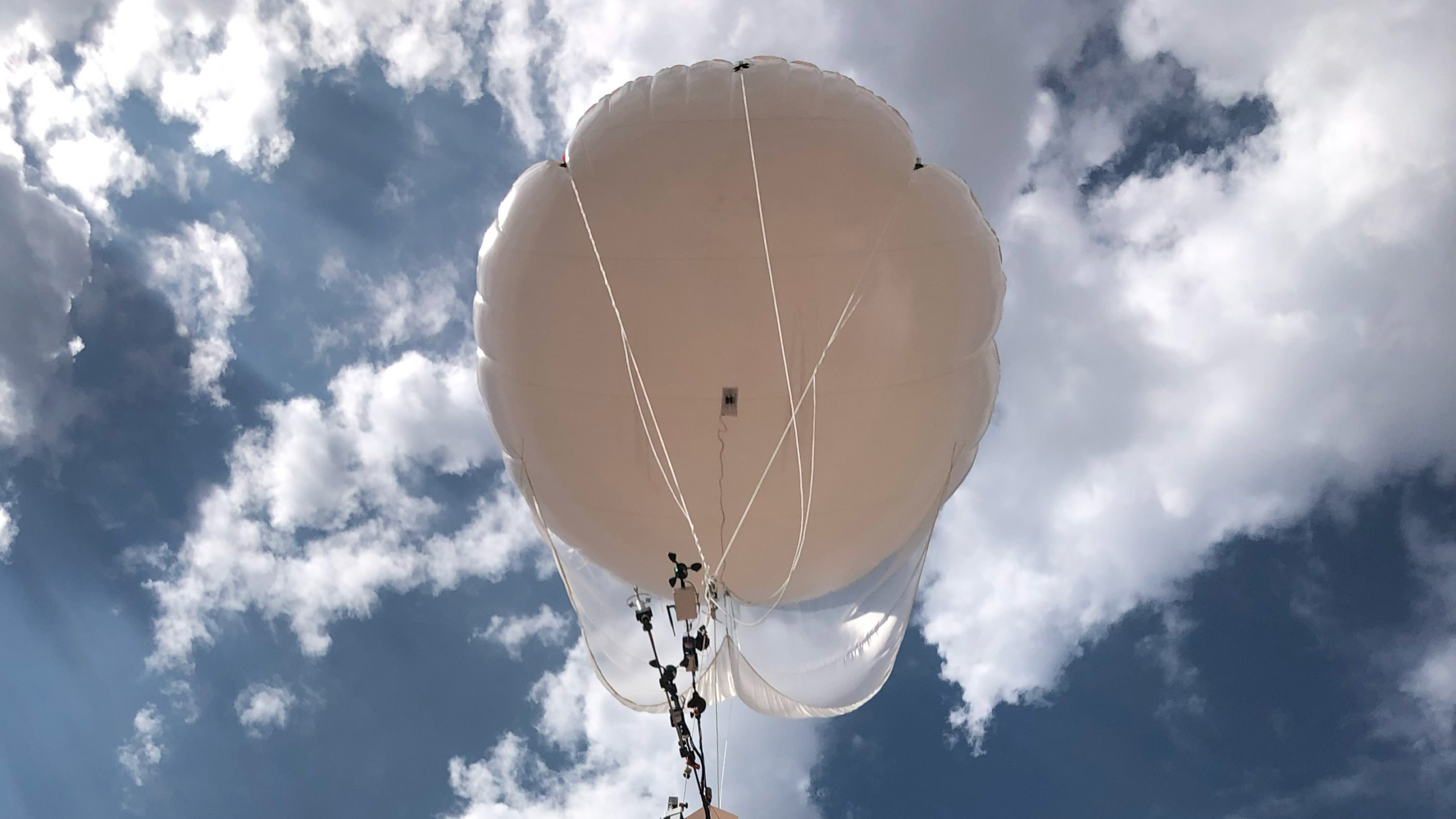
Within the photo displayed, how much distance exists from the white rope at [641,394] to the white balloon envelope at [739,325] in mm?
19

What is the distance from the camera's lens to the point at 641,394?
648 cm

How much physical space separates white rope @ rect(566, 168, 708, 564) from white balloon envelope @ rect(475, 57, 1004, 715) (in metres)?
0.02

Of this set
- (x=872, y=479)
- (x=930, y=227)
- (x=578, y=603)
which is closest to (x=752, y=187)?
(x=930, y=227)

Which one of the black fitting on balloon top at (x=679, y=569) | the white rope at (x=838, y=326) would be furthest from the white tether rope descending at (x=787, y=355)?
the black fitting on balloon top at (x=679, y=569)

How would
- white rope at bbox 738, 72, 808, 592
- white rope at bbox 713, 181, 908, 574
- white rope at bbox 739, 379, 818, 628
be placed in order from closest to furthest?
white rope at bbox 738, 72, 808, 592 < white rope at bbox 713, 181, 908, 574 < white rope at bbox 739, 379, 818, 628

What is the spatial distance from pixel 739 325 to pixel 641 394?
1.01 meters

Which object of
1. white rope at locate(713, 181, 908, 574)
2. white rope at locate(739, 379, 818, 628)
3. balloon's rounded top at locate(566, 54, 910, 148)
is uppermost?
balloon's rounded top at locate(566, 54, 910, 148)

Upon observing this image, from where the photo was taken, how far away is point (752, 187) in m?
6.14

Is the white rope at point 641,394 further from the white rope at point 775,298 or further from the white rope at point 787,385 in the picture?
the white rope at point 775,298

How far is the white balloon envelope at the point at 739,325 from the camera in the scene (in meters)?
6.20

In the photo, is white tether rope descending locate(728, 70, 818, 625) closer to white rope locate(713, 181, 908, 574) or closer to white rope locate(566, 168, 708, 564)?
white rope locate(713, 181, 908, 574)

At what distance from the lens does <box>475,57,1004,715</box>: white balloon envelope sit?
6.20 m

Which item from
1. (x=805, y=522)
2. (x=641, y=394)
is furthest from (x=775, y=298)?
(x=805, y=522)

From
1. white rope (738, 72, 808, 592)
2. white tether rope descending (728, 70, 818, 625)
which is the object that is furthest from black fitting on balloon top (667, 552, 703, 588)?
white rope (738, 72, 808, 592)
